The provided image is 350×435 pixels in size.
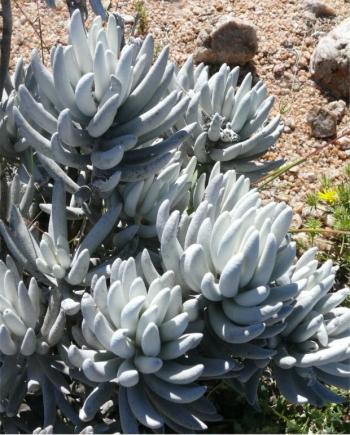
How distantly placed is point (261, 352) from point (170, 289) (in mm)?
257

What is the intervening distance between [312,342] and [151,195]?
50 centimetres

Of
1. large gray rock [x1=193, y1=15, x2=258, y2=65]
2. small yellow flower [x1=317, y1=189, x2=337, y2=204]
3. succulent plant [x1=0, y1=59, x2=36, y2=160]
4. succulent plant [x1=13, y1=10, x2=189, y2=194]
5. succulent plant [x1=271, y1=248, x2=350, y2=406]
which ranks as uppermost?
succulent plant [x1=13, y1=10, x2=189, y2=194]

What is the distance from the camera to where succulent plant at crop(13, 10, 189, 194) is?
1.50 meters

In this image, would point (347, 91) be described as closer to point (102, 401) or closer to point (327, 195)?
point (327, 195)

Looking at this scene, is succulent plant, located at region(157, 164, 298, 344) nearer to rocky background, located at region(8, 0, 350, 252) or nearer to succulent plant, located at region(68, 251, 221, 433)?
succulent plant, located at region(68, 251, 221, 433)

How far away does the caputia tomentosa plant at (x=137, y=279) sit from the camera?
148cm

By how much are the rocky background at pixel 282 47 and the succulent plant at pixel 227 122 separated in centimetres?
62

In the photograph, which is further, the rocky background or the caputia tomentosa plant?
the rocky background

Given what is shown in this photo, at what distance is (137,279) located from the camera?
1.46 metres

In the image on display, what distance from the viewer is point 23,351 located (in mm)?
1545

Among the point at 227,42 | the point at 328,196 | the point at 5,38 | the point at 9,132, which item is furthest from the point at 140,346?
the point at 227,42

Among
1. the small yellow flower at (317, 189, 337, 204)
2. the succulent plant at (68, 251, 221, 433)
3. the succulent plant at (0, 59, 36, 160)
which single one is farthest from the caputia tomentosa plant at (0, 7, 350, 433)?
the small yellow flower at (317, 189, 337, 204)

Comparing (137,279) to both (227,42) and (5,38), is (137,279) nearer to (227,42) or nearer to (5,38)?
(5,38)

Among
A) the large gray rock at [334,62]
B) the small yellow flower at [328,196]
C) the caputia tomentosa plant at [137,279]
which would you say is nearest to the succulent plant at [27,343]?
the caputia tomentosa plant at [137,279]
